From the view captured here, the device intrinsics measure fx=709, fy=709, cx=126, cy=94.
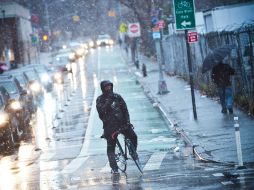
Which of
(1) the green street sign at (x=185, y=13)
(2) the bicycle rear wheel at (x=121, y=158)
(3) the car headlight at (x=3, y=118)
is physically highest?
(1) the green street sign at (x=185, y=13)

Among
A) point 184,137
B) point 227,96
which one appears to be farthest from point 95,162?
point 227,96

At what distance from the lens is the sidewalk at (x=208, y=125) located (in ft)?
47.5

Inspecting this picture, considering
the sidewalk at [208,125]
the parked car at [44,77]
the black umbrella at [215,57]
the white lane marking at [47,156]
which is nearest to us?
the sidewalk at [208,125]

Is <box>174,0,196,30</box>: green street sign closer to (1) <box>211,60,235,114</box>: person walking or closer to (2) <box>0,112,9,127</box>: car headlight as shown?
(1) <box>211,60,235,114</box>: person walking

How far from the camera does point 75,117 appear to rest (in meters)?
26.6

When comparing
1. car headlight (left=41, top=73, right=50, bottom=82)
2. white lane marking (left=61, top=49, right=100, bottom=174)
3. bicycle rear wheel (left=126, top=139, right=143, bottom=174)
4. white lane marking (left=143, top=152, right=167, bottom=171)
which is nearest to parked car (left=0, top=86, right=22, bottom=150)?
white lane marking (left=61, top=49, right=100, bottom=174)

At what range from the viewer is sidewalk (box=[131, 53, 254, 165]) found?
14.5m

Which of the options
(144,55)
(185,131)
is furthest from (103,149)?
(144,55)

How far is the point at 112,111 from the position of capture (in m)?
13.2

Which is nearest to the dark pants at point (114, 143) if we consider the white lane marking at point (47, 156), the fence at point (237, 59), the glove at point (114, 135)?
the glove at point (114, 135)

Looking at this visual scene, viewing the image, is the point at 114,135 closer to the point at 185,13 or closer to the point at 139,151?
the point at 139,151

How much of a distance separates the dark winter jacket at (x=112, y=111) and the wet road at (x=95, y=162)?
3.03 feet

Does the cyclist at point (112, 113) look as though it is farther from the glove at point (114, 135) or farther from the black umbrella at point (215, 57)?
the black umbrella at point (215, 57)

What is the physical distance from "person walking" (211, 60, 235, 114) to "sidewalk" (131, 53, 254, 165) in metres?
0.38
